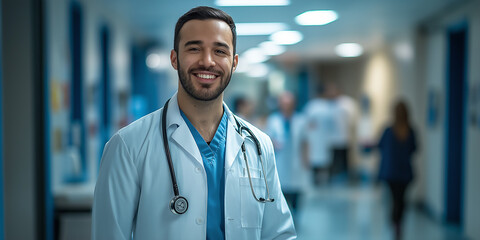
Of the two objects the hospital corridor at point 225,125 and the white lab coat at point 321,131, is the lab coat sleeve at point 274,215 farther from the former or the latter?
the white lab coat at point 321,131

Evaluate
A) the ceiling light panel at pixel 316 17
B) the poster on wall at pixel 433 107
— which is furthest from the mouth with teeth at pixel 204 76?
the poster on wall at pixel 433 107

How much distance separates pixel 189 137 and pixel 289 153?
3620 mm

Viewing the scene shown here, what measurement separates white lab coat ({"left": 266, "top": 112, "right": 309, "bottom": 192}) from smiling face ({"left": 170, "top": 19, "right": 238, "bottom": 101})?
11.6 ft

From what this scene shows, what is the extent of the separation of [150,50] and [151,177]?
7.90m

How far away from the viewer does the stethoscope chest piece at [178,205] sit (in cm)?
136

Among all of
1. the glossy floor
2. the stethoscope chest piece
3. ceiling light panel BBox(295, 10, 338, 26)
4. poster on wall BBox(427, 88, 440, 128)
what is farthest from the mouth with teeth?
poster on wall BBox(427, 88, 440, 128)

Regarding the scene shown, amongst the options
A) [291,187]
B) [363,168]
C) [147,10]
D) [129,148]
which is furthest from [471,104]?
[363,168]

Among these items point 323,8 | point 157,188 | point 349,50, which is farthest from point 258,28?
point 157,188

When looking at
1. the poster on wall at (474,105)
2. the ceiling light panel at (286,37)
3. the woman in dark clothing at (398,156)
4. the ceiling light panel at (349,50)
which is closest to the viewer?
the woman in dark clothing at (398,156)

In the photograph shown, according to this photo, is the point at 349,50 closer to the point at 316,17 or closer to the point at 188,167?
the point at 316,17

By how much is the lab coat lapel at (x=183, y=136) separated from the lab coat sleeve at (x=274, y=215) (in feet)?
0.91

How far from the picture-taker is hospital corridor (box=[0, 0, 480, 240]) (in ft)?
4.55

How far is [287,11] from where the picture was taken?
5434 millimetres

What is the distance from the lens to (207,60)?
4.45 ft
